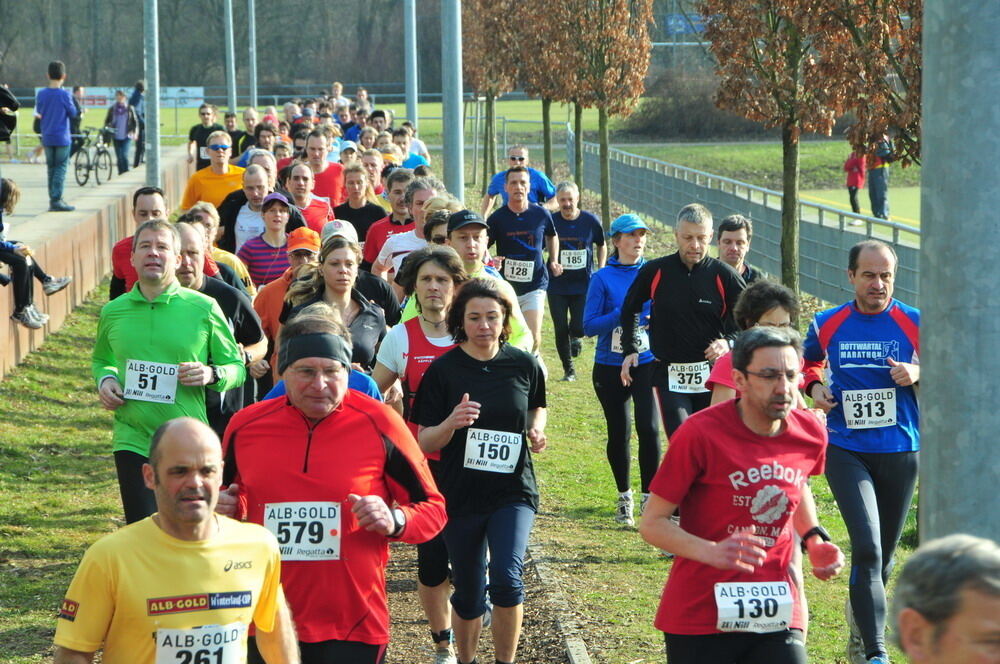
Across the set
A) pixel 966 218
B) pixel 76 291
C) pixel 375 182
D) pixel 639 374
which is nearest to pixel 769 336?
pixel 966 218

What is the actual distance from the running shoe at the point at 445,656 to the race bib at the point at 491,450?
103cm

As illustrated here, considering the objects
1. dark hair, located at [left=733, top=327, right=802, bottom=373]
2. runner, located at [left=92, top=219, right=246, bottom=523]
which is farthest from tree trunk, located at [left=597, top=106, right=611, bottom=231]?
dark hair, located at [left=733, top=327, right=802, bottom=373]

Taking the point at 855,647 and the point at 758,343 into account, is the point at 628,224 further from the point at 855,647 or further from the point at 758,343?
the point at 758,343

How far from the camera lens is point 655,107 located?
201 ft

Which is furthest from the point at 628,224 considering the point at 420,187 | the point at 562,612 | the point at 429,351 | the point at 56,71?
the point at 56,71

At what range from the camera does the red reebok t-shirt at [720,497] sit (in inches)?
211

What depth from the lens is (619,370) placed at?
10.5 meters

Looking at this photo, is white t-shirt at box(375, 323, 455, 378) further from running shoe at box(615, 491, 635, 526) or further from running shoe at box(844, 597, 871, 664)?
running shoe at box(615, 491, 635, 526)

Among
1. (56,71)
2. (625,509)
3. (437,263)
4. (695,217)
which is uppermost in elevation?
(56,71)

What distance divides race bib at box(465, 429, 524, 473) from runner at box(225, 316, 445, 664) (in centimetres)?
154

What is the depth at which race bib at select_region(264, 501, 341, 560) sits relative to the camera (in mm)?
5320

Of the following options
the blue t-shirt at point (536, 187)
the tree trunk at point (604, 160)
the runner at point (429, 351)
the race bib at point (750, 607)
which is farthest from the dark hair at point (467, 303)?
the tree trunk at point (604, 160)

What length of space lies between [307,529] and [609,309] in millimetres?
5618

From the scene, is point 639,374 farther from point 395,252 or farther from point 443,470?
point 443,470
